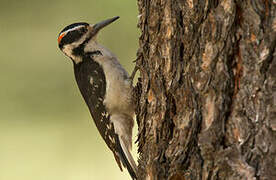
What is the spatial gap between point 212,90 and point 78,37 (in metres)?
2.02

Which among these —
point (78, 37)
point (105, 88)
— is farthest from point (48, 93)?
point (105, 88)

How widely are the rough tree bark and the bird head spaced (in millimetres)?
1497

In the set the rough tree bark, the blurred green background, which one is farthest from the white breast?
the blurred green background

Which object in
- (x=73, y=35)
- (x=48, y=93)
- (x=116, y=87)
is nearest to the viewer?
(x=116, y=87)

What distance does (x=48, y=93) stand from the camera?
643cm

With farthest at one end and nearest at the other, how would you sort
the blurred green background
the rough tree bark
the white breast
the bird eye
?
the blurred green background, the bird eye, the white breast, the rough tree bark

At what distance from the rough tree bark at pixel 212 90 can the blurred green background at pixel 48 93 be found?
127 inches

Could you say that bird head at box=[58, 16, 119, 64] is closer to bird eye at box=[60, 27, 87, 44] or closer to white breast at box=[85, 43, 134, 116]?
bird eye at box=[60, 27, 87, 44]

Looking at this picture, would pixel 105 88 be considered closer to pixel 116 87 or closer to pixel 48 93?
pixel 116 87

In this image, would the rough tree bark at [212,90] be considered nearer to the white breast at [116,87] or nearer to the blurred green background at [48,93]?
the white breast at [116,87]

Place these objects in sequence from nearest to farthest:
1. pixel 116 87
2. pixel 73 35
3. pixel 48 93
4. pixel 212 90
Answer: pixel 212 90
pixel 116 87
pixel 73 35
pixel 48 93

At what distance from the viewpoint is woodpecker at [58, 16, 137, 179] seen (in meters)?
3.62

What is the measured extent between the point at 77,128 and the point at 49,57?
3.79 feet

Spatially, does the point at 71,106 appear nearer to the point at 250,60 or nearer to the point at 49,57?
the point at 49,57
